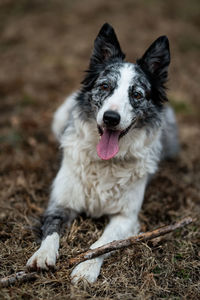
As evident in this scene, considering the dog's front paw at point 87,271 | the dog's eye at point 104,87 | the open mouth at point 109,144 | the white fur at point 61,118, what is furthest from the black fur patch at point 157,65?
the dog's front paw at point 87,271

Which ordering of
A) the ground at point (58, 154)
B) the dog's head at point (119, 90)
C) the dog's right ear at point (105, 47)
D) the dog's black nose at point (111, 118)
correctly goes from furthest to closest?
the dog's right ear at point (105, 47)
the dog's head at point (119, 90)
the dog's black nose at point (111, 118)
the ground at point (58, 154)

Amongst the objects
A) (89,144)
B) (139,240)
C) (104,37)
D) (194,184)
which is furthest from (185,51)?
(139,240)

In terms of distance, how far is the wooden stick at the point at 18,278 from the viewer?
2.75m

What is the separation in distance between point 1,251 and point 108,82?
2427 millimetres

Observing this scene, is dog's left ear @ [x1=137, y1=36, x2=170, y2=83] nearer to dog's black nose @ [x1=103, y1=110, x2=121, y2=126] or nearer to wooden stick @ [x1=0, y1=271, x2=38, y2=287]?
dog's black nose @ [x1=103, y1=110, x2=121, y2=126]

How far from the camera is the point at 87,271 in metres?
3.06

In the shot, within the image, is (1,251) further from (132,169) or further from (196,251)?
(196,251)

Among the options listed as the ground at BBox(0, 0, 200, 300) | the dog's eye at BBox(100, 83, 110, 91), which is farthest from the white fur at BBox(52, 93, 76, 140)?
the dog's eye at BBox(100, 83, 110, 91)

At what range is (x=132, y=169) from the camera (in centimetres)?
394

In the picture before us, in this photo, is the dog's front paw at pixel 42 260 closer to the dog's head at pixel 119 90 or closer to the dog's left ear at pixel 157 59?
the dog's head at pixel 119 90

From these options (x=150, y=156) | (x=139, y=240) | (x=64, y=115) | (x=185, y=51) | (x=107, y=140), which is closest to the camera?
(x=139, y=240)

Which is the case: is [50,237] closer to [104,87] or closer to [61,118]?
[104,87]

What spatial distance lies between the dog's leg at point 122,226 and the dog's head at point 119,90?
2.40ft

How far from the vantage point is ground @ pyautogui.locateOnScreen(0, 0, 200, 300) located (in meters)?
3.10
